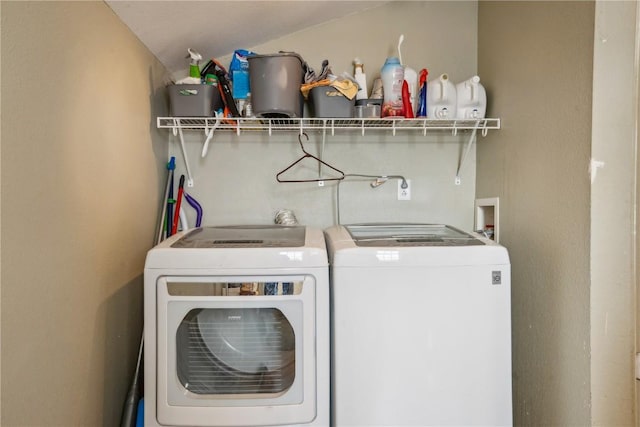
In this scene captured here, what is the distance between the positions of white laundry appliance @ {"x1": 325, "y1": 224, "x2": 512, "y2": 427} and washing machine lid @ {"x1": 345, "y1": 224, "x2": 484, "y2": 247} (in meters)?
0.07

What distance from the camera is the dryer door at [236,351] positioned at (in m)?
1.20

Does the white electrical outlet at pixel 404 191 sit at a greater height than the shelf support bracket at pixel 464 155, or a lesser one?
lesser

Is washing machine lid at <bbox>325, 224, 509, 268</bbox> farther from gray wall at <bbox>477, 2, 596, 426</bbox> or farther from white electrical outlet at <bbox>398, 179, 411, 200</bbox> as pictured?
white electrical outlet at <bbox>398, 179, 411, 200</bbox>

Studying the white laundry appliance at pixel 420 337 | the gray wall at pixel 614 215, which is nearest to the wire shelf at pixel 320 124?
the gray wall at pixel 614 215

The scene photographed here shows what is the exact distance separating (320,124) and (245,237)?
0.71 meters

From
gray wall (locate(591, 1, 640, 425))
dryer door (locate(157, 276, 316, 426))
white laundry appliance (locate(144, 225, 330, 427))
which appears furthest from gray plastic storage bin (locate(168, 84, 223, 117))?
gray wall (locate(591, 1, 640, 425))

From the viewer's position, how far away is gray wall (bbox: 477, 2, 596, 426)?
1126mm

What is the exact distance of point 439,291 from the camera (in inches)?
48.8

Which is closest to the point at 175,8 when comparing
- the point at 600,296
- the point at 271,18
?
the point at 271,18

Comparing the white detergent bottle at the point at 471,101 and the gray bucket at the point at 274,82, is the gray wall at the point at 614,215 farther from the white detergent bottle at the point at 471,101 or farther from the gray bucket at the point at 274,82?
the gray bucket at the point at 274,82

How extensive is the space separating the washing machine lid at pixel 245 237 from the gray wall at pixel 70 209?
289 millimetres

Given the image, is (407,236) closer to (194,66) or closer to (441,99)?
(441,99)

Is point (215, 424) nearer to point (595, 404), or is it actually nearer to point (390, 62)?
point (595, 404)

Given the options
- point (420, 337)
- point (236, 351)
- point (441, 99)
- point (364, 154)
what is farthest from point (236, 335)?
point (441, 99)
